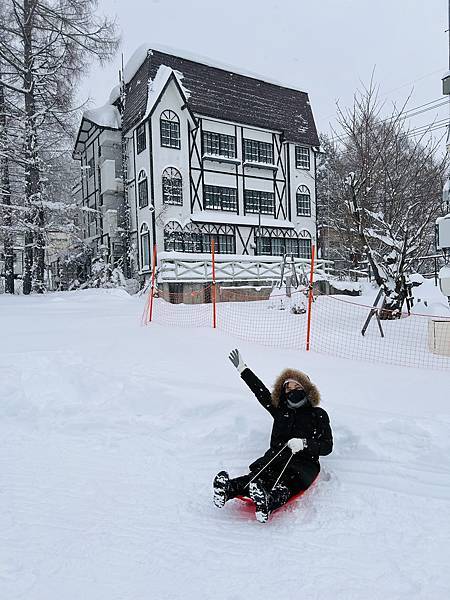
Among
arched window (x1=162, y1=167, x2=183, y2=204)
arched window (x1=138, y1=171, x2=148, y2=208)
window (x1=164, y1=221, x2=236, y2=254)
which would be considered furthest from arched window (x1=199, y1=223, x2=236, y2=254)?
arched window (x1=138, y1=171, x2=148, y2=208)

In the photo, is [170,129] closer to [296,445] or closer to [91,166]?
[91,166]

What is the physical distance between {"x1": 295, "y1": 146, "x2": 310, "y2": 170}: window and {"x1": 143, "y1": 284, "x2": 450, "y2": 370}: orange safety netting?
49.1 ft

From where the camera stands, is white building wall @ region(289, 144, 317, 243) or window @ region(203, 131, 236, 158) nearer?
window @ region(203, 131, 236, 158)

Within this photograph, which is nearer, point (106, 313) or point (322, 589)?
point (322, 589)

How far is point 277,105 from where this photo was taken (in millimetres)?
28797

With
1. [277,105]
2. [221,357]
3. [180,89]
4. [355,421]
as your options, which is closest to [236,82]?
[277,105]

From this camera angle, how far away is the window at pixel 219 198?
A: 25.6m

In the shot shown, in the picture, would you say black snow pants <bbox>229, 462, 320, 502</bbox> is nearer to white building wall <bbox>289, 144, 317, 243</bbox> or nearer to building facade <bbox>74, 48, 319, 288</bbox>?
building facade <bbox>74, 48, 319, 288</bbox>

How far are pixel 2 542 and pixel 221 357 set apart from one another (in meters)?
4.63

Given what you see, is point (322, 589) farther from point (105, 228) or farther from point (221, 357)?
point (105, 228)

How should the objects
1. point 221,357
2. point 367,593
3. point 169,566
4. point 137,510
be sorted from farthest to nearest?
1. point 221,357
2. point 137,510
3. point 169,566
4. point 367,593

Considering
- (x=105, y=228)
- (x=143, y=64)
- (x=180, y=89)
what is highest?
(x=143, y=64)

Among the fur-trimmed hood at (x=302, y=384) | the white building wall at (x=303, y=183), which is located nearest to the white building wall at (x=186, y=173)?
Answer: the white building wall at (x=303, y=183)

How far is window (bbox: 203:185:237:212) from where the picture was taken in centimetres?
2559
